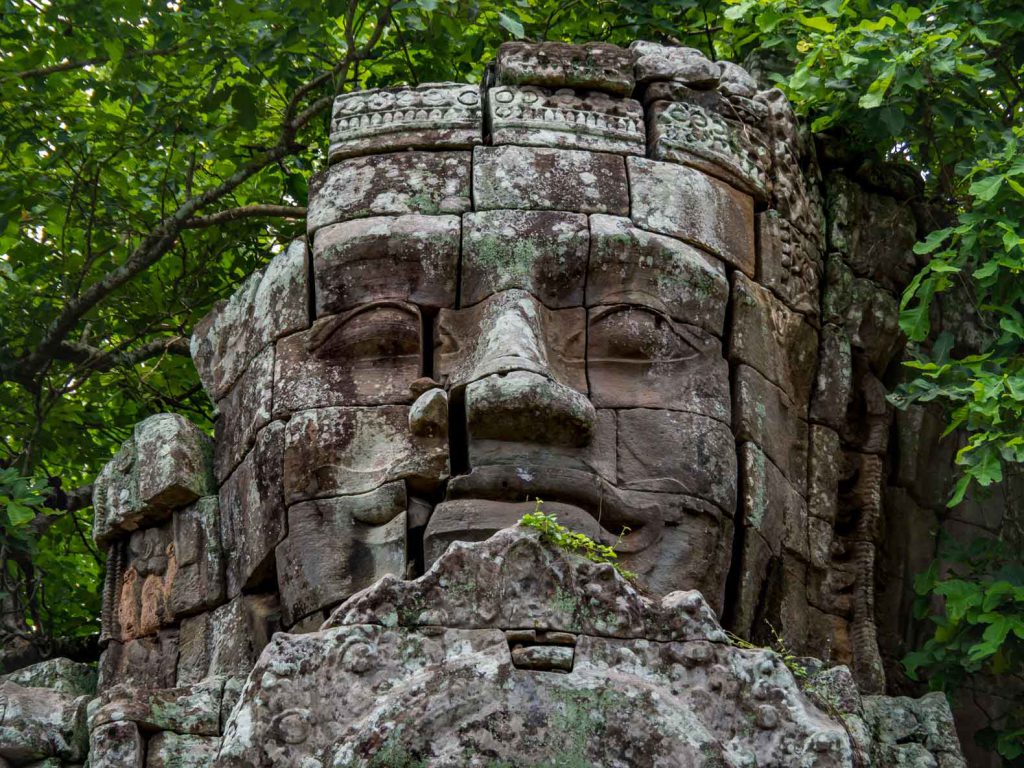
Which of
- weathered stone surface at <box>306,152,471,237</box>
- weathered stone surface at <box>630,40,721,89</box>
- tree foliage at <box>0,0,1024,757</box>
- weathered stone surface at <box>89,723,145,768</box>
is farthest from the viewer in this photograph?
tree foliage at <box>0,0,1024,757</box>

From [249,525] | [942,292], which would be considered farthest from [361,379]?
[942,292]

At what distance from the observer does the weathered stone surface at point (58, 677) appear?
1148 centimetres

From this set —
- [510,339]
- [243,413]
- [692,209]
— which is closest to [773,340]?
[692,209]

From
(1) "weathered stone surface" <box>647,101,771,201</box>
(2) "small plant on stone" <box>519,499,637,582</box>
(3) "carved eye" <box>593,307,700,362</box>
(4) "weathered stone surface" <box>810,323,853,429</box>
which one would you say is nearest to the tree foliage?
(4) "weathered stone surface" <box>810,323,853,429</box>

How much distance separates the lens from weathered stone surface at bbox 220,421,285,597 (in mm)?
10539

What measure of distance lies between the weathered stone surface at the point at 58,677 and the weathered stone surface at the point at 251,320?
153cm

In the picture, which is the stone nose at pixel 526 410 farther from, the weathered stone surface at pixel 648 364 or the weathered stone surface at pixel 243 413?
the weathered stone surface at pixel 243 413

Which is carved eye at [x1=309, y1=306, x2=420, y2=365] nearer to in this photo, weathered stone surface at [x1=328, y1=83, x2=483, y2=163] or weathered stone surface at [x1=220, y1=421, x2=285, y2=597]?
weathered stone surface at [x1=220, y1=421, x2=285, y2=597]

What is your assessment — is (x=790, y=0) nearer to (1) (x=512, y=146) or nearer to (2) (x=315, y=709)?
(1) (x=512, y=146)

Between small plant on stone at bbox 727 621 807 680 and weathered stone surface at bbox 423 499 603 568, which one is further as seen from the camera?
weathered stone surface at bbox 423 499 603 568

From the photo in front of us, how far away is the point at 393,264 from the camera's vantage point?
10734 mm

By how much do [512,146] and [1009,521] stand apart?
3224 mm

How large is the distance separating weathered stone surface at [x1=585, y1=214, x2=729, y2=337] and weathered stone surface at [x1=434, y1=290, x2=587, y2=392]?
0.62ft

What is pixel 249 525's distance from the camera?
10.8 meters
